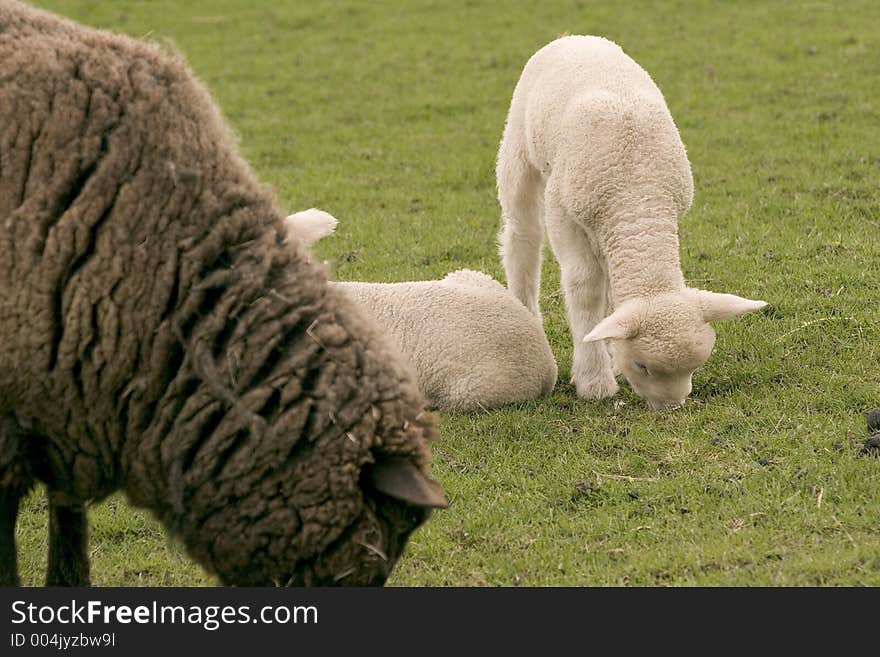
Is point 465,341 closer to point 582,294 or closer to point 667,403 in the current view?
point 582,294

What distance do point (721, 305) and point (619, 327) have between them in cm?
55

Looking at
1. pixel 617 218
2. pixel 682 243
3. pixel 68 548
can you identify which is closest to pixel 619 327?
pixel 617 218

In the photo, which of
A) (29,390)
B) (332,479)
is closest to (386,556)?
(332,479)

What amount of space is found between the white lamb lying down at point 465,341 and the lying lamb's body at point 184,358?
9.49ft

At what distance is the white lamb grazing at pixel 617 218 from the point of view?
666 centimetres

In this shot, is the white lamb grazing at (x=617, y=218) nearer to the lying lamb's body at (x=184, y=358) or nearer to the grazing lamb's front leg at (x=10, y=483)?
the lying lamb's body at (x=184, y=358)

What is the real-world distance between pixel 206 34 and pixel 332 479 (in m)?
15.0

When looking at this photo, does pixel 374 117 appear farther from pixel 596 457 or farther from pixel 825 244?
pixel 596 457

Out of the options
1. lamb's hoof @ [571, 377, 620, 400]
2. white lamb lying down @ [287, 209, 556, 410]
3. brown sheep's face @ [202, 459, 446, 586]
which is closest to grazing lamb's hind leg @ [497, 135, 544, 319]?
white lamb lying down @ [287, 209, 556, 410]

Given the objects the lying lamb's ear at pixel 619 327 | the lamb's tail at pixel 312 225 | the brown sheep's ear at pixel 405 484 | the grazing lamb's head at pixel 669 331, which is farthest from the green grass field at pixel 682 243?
the lamb's tail at pixel 312 225

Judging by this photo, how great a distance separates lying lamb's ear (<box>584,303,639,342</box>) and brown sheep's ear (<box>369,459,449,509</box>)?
8.66 ft

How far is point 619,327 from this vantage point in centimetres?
661

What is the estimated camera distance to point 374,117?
1400 centimetres

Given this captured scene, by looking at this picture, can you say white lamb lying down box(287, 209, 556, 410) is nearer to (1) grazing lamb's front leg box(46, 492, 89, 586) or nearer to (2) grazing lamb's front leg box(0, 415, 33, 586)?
(1) grazing lamb's front leg box(46, 492, 89, 586)
